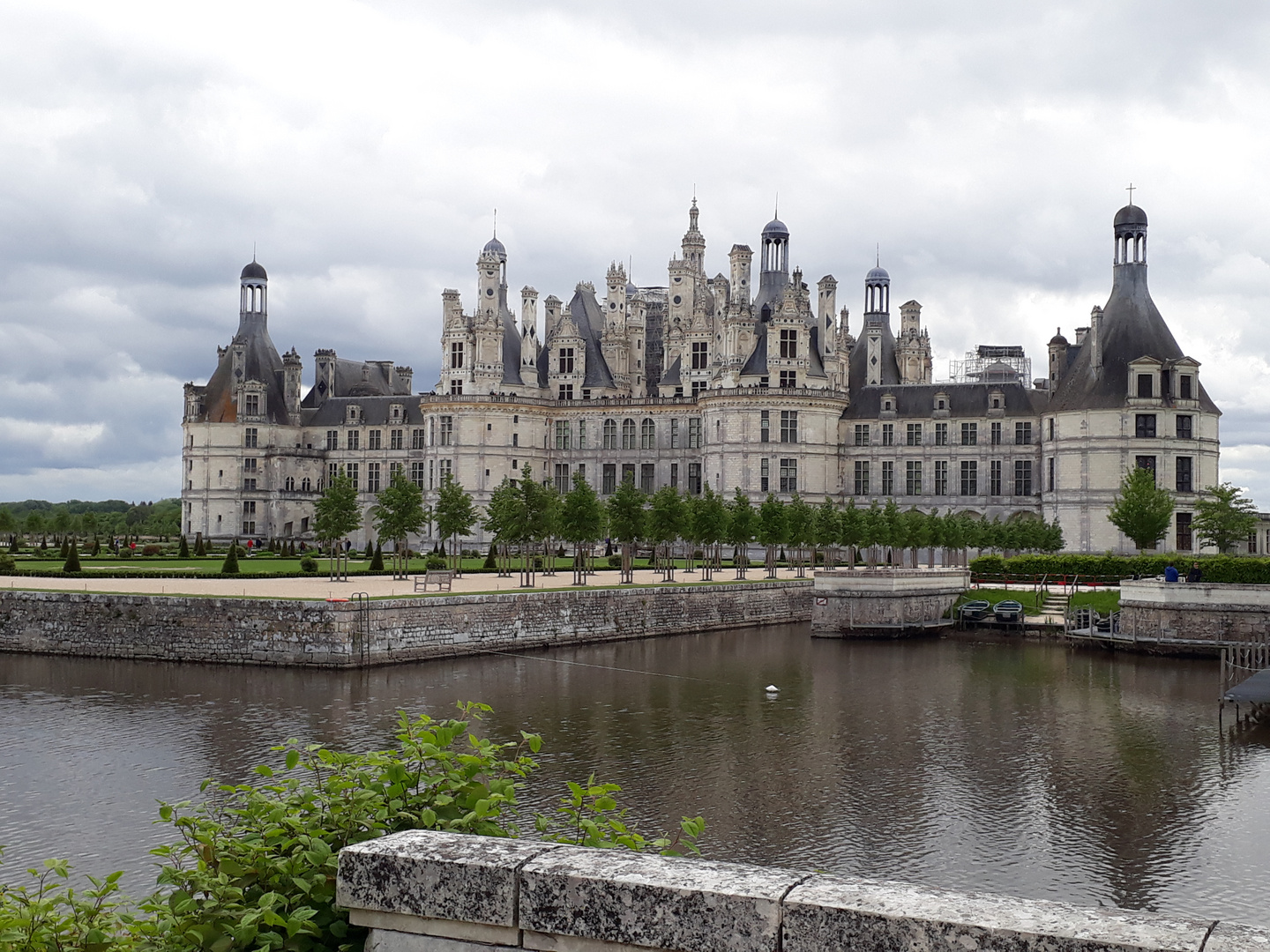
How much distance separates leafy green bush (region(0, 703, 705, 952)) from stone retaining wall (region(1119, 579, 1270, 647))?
37300 millimetres

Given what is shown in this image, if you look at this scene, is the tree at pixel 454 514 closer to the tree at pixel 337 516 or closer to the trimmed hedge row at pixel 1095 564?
the tree at pixel 337 516

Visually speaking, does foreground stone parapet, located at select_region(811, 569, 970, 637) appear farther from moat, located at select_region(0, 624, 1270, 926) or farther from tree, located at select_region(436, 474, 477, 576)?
tree, located at select_region(436, 474, 477, 576)

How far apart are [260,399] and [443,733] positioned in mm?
84697

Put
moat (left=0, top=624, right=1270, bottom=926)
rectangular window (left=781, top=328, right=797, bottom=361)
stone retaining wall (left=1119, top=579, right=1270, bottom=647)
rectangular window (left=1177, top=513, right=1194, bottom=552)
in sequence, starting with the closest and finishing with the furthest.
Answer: moat (left=0, top=624, right=1270, bottom=926), stone retaining wall (left=1119, top=579, right=1270, bottom=647), rectangular window (left=1177, top=513, right=1194, bottom=552), rectangular window (left=781, top=328, right=797, bottom=361)

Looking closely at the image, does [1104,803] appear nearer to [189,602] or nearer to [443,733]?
[443,733]

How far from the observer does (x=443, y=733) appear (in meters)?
6.52

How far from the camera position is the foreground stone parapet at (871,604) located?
152ft

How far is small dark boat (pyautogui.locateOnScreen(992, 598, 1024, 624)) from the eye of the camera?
1841 inches

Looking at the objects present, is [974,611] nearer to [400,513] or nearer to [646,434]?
[400,513]

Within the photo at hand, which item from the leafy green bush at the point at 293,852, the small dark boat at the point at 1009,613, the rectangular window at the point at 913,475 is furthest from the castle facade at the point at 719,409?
the leafy green bush at the point at 293,852

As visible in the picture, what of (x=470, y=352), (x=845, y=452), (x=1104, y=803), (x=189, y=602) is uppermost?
(x=470, y=352)

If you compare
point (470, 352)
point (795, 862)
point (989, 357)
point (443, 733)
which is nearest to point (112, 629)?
point (795, 862)

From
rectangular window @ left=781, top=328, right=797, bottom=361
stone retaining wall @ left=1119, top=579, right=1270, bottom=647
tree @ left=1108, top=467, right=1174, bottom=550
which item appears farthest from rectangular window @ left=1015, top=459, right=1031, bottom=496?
stone retaining wall @ left=1119, top=579, right=1270, bottom=647

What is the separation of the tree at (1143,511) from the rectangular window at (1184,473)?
669cm
